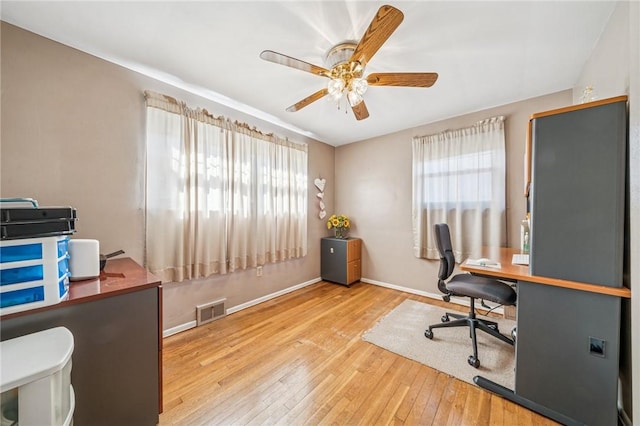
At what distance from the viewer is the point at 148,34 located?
1.63 m

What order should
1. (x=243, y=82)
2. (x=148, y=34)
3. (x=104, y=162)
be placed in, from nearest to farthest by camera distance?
1. (x=148, y=34)
2. (x=104, y=162)
3. (x=243, y=82)

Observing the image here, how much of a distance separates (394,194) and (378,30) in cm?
262

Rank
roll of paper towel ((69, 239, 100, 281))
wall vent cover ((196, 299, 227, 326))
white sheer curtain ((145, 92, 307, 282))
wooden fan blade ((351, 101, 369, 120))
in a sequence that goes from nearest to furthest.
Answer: roll of paper towel ((69, 239, 100, 281))
wooden fan blade ((351, 101, 369, 120))
white sheer curtain ((145, 92, 307, 282))
wall vent cover ((196, 299, 227, 326))

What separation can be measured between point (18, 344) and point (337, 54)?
89.0 inches

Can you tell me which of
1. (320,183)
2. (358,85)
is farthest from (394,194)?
(358,85)

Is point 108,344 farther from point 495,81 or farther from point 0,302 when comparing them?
point 495,81

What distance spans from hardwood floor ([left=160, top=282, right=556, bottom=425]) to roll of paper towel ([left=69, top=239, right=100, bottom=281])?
94cm

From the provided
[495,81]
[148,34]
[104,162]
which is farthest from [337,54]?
[104,162]

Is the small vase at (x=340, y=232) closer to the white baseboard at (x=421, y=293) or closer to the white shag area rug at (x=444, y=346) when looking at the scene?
the white baseboard at (x=421, y=293)

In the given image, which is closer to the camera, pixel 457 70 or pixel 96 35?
pixel 96 35

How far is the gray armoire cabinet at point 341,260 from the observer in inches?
146

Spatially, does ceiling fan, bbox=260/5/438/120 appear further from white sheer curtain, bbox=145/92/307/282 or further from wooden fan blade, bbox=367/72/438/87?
white sheer curtain, bbox=145/92/307/282

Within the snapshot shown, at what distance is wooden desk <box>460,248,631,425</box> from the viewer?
121 centimetres

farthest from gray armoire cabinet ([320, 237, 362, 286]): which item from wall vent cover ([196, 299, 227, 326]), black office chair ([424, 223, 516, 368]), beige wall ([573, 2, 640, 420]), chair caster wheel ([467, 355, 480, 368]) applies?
beige wall ([573, 2, 640, 420])
